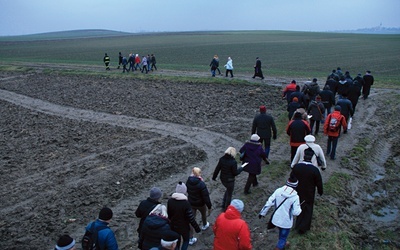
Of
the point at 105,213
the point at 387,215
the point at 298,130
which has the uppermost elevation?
the point at 105,213

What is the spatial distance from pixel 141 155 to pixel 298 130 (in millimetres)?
5786

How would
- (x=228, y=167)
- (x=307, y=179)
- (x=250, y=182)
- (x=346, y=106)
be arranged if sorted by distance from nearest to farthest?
(x=307, y=179) → (x=228, y=167) → (x=250, y=182) → (x=346, y=106)

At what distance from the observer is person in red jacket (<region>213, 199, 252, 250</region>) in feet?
19.9

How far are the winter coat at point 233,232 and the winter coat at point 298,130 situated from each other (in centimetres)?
549

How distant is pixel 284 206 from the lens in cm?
721

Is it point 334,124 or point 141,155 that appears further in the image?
point 141,155

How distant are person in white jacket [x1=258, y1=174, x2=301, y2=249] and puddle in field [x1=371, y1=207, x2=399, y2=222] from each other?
13.4 feet

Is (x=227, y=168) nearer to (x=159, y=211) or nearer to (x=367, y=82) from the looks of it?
(x=159, y=211)

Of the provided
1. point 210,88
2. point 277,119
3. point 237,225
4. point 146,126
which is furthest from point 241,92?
point 237,225

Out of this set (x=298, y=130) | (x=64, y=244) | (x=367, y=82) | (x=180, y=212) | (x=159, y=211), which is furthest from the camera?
(x=367, y=82)

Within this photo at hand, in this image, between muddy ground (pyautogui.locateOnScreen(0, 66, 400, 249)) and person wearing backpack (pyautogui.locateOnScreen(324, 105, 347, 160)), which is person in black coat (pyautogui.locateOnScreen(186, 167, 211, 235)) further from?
person wearing backpack (pyautogui.locateOnScreen(324, 105, 347, 160))

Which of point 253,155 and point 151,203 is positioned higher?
point 151,203

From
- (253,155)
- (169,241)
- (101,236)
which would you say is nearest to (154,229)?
(169,241)

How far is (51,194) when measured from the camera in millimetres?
10688
